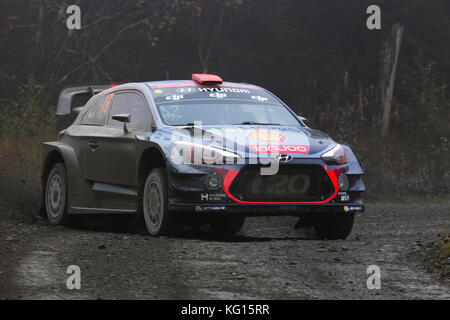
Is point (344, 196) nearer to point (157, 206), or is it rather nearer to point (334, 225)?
point (334, 225)

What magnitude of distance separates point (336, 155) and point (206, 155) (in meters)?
1.26

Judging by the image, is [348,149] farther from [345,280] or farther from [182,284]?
[182,284]

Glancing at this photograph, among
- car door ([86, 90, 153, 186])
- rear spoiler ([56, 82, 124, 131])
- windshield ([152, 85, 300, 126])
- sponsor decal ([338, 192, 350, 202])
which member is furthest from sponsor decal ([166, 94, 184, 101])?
rear spoiler ([56, 82, 124, 131])

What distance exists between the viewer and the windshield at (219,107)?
8828 millimetres

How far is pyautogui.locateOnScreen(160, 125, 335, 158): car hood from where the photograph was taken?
7.95 metres

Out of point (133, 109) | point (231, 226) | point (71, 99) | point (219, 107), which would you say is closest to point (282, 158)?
point (219, 107)

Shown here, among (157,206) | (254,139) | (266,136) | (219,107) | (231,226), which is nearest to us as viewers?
(254,139)

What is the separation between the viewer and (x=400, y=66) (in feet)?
76.0

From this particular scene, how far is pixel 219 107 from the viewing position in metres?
9.07

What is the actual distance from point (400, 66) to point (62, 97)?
1334 cm

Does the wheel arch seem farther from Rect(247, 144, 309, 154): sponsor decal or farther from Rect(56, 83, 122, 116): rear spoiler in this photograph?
Rect(56, 83, 122, 116): rear spoiler

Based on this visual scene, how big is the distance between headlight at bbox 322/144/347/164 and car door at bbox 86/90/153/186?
181cm
